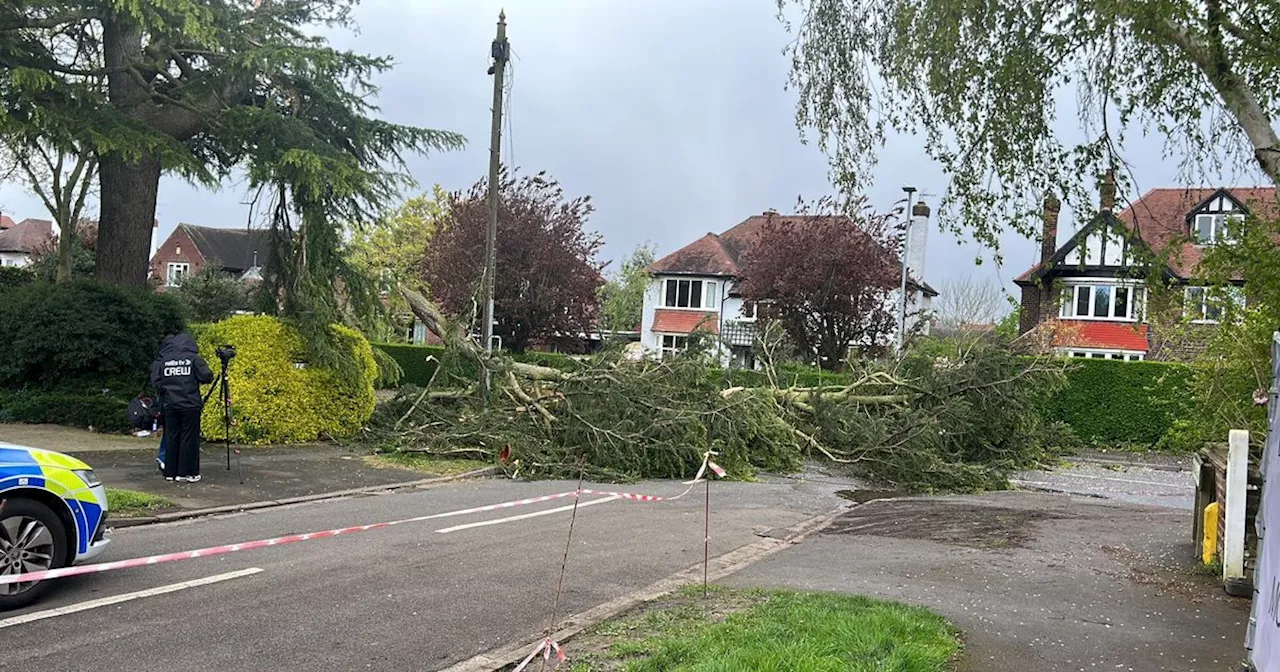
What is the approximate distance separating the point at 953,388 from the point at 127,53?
16668 millimetres

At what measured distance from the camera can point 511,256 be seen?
35.5m

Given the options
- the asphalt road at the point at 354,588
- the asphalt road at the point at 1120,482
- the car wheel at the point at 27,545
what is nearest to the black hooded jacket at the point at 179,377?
the asphalt road at the point at 354,588

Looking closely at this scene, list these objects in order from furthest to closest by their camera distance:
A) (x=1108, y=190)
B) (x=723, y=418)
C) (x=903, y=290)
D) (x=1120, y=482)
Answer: (x=903, y=290), (x=1120, y=482), (x=723, y=418), (x=1108, y=190)

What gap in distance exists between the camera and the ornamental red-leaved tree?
103 feet

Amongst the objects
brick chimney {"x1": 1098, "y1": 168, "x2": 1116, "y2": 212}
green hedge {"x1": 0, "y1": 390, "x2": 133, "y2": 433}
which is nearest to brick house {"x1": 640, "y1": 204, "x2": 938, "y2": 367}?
green hedge {"x1": 0, "y1": 390, "x2": 133, "y2": 433}

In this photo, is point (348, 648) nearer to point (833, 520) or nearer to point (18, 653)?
point (18, 653)

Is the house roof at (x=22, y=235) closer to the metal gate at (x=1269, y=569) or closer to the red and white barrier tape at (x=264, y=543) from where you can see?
the red and white barrier tape at (x=264, y=543)

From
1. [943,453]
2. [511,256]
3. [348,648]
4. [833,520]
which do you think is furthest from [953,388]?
[511,256]

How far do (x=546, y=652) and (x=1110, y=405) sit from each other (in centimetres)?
2434

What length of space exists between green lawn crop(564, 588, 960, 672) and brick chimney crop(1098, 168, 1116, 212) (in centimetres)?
363

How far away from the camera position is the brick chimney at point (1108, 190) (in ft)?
25.5

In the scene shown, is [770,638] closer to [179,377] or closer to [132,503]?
[132,503]

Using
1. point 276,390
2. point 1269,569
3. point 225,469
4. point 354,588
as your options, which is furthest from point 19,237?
point 1269,569

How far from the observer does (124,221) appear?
60.1ft
